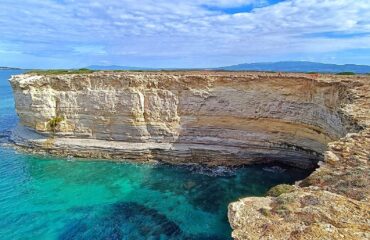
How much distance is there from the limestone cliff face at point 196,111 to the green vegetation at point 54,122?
0.40 metres

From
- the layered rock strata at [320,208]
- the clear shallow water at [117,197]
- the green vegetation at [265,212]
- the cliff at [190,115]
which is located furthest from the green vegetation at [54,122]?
the green vegetation at [265,212]

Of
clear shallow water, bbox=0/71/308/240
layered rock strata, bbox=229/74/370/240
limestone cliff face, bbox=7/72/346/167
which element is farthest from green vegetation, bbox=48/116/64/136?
layered rock strata, bbox=229/74/370/240

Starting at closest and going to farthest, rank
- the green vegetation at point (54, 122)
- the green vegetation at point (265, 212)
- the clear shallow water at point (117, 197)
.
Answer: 1. the green vegetation at point (265, 212)
2. the clear shallow water at point (117, 197)
3. the green vegetation at point (54, 122)

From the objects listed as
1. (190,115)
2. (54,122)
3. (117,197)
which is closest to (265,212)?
(117,197)

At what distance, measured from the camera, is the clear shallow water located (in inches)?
683

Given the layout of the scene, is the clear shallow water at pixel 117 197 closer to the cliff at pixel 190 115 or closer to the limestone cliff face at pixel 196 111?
the cliff at pixel 190 115

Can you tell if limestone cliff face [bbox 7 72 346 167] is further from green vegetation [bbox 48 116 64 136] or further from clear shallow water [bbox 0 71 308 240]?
clear shallow water [bbox 0 71 308 240]

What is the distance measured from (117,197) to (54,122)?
40.2 feet

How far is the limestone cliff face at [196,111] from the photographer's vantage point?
25453mm

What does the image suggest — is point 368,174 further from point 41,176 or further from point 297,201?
point 41,176

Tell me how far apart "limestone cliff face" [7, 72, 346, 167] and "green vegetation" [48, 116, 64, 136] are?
396 mm

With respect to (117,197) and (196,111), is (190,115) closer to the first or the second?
(196,111)

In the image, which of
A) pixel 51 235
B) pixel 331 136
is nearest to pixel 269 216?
pixel 51 235

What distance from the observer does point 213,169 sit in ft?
86.2
